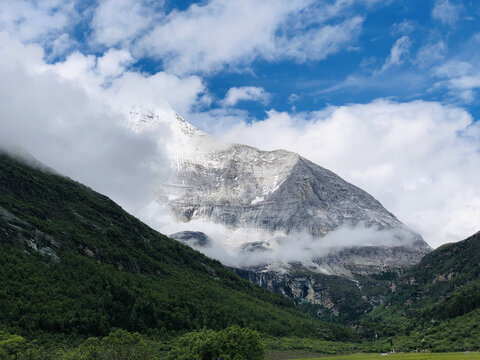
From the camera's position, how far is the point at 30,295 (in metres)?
178

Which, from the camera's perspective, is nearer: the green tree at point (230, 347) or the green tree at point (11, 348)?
the green tree at point (11, 348)

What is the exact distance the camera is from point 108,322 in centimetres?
19788

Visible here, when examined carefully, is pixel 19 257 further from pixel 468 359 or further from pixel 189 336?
pixel 468 359

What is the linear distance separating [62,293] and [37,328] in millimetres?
26422

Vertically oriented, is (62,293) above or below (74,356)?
above

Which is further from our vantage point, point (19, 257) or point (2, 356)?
point (19, 257)

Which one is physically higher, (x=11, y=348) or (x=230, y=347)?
(x=230, y=347)

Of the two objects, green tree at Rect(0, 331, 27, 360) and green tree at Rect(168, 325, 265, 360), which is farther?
green tree at Rect(168, 325, 265, 360)

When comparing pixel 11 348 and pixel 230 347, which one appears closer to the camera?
pixel 11 348

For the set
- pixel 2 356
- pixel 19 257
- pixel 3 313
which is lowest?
pixel 2 356

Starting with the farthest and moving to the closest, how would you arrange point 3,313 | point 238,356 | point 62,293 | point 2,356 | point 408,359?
point 62,293
point 408,359
point 3,313
point 238,356
point 2,356

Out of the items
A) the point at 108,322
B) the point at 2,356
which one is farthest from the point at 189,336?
the point at 2,356

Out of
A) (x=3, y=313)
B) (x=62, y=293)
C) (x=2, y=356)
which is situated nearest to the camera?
(x=2, y=356)

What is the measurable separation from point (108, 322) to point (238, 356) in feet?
250
